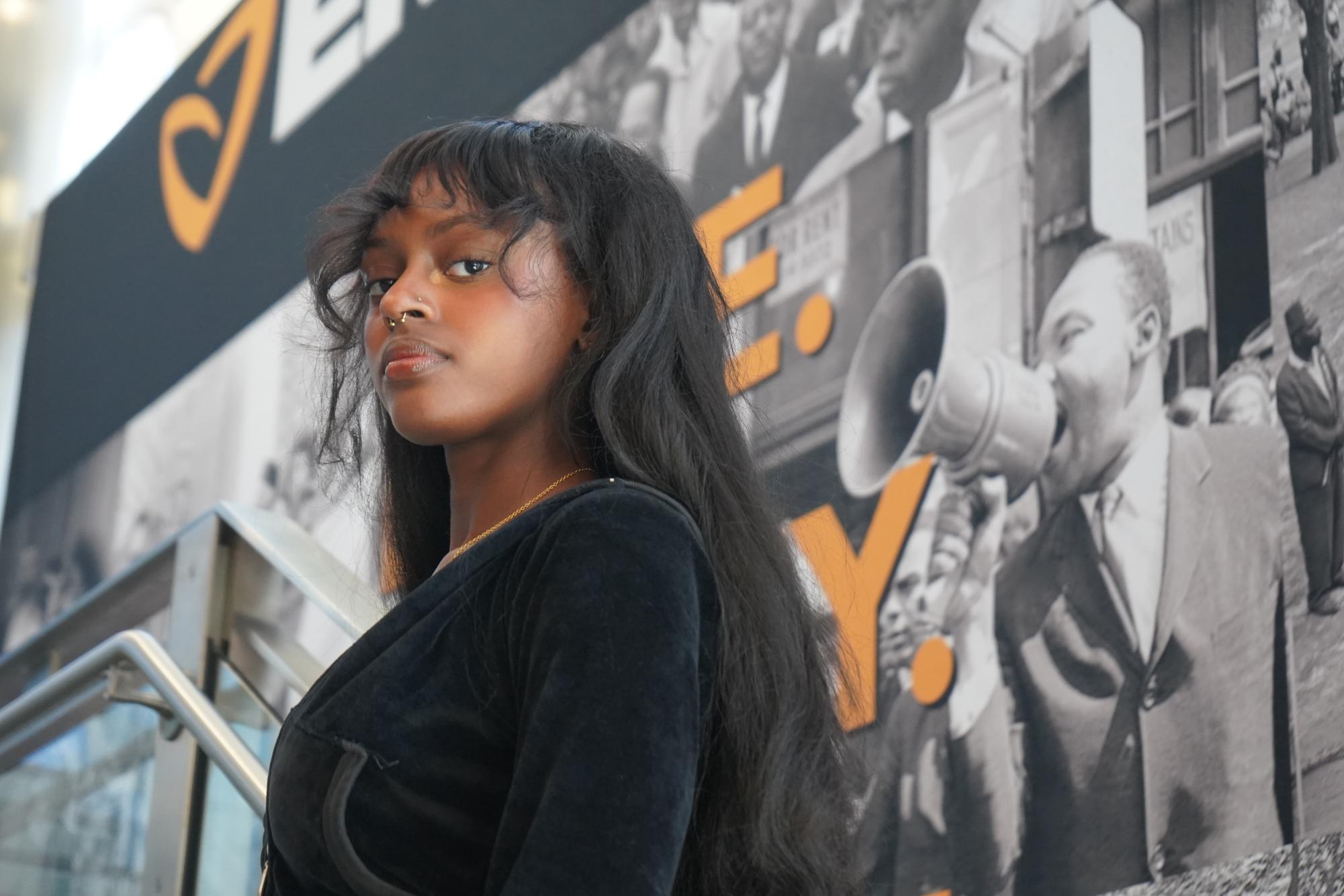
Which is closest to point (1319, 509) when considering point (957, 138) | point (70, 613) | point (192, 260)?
point (957, 138)

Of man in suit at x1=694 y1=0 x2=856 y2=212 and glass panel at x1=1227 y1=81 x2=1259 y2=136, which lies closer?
glass panel at x1=1227 y1=81 x2=1259 y2=136

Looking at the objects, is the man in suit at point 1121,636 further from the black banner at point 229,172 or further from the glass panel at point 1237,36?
the black banner at point 229,172

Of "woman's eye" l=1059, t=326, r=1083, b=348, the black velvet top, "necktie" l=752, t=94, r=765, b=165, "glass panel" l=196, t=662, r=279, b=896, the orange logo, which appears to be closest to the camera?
the black velvet top

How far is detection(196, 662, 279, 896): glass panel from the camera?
6.93 feet

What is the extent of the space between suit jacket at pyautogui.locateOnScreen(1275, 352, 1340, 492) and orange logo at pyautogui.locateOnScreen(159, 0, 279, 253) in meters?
4.04

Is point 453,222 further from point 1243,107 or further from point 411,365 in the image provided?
point 1243,107

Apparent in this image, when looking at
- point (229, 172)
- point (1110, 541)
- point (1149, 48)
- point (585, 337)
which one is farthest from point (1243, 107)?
point (229, 172)

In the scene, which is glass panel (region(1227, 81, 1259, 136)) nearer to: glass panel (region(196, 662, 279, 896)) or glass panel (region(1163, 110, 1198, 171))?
glass panel (region(1163, 110, 1198, 171))

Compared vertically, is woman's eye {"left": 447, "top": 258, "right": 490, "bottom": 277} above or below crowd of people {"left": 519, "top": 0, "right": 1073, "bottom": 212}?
below

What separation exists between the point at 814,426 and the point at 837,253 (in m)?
0.31

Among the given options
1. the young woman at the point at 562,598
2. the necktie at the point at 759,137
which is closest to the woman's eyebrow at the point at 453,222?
the young woman at the point at 562,598

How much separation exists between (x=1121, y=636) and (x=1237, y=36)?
2.70 feet

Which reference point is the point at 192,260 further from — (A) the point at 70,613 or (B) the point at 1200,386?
(B) the point at 1200,386

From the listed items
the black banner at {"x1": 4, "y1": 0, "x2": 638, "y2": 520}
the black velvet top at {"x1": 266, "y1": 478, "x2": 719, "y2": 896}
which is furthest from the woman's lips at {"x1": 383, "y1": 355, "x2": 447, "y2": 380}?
the black banner at {"x1": 4, "y1": 0, "x2": 638, "y2": 520}
